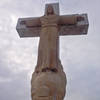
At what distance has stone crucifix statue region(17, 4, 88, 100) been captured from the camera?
19.8 feet

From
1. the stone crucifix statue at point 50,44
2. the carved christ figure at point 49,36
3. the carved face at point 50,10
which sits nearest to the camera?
the stone crucifix statue at point 50,44

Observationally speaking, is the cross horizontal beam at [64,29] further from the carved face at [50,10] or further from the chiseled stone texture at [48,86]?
the chiseled stone texture at [48,86]

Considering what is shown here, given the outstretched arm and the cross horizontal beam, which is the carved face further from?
the cross horizontal beam

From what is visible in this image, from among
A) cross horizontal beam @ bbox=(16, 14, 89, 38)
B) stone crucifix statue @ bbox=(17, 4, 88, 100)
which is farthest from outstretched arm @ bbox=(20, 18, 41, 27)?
cross horizontal beam @ bbox=(16, 14, 89, 38)

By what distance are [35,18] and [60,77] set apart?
2848 mm

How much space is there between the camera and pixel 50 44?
718 cm

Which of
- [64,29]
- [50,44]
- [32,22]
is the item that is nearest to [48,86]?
[50,44]

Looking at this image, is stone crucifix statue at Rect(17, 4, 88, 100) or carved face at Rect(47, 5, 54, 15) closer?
stone crucifix statue at Rect(17, 4, 88, 100)

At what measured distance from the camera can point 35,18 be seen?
27.3ft

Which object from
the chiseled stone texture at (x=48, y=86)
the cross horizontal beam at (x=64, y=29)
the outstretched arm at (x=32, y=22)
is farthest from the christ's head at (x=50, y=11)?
the chiseled stone texture at (x=48, y=86)

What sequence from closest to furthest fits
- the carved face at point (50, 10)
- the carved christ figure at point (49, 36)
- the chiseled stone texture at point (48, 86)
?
the chiseled stone texture at point (48, 86)
the carved christ figure at point (49, 36)
the carved face at point (50, 10)

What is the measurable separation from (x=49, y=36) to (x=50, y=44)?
323 millimetres

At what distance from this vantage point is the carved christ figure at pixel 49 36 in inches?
267

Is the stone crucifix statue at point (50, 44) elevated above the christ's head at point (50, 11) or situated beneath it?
situated beneath
